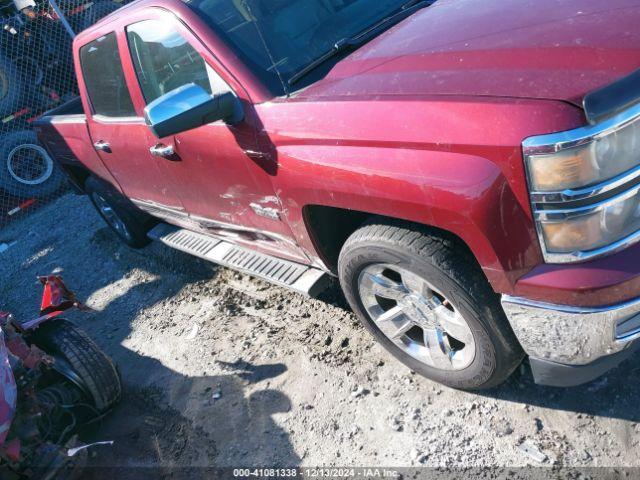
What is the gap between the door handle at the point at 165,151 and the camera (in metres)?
3.24

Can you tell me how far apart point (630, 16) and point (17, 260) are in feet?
22.3

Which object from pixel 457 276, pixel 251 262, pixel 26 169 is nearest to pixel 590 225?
pixel 457 276

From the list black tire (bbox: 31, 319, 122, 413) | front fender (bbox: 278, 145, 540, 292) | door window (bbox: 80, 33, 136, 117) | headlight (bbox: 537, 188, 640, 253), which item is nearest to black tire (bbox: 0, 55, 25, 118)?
door window (bbox: 80, 33, 136, 117)

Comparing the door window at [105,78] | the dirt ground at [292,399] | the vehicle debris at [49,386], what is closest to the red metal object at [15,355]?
the vehicle debris at [49,386]

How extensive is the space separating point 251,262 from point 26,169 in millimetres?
6184

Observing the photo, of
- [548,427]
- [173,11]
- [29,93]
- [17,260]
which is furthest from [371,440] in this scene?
[29,93]

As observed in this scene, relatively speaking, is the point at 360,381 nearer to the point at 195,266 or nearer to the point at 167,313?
the point at 167,313

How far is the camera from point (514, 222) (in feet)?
6.05

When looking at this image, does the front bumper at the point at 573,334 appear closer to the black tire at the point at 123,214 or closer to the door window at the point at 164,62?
the door window at the point at 164,62

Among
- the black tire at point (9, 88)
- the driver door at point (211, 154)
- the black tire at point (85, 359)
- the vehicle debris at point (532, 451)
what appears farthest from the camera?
the black tire at point (9, 88)

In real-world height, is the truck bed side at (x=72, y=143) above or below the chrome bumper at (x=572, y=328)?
above

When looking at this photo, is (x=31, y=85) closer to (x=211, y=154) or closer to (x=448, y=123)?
(x=211, y=154)

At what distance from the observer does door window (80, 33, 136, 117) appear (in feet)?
11.9

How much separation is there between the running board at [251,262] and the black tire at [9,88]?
519cm
